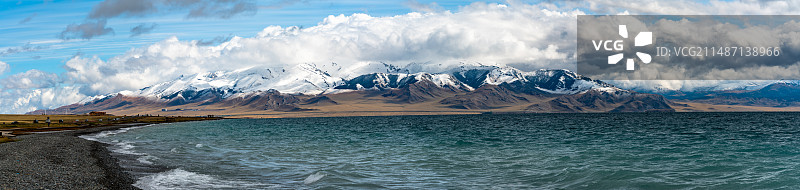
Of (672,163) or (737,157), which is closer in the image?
(672,163)

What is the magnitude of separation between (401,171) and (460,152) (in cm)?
1901

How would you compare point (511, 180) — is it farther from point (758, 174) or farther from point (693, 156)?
point (693, 156)

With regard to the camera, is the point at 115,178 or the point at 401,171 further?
the point at 401,171

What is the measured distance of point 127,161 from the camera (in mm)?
47594

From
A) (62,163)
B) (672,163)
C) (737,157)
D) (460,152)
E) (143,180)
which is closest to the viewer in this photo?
(143,180)

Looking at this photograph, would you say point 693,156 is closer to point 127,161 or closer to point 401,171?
point 401,171

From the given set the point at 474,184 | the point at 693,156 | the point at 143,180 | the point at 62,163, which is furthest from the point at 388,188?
the point at 693,156

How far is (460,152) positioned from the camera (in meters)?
61.1

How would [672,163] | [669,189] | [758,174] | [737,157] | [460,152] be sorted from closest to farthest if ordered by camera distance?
[669,189] → [758,174] → [672,163] → [737,157] → [460,152]

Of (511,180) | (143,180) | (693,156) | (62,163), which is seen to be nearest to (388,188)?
(511,180)

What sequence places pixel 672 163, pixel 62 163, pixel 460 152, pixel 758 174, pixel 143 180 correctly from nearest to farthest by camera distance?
pixel 143 180
pixel 758 174
pixel 62 163
pixel 672 163
pixel 460 152

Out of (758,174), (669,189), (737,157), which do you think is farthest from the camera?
(737,157)

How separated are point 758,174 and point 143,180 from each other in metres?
40.5

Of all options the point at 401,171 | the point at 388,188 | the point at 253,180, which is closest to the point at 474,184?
the point at 388,188
